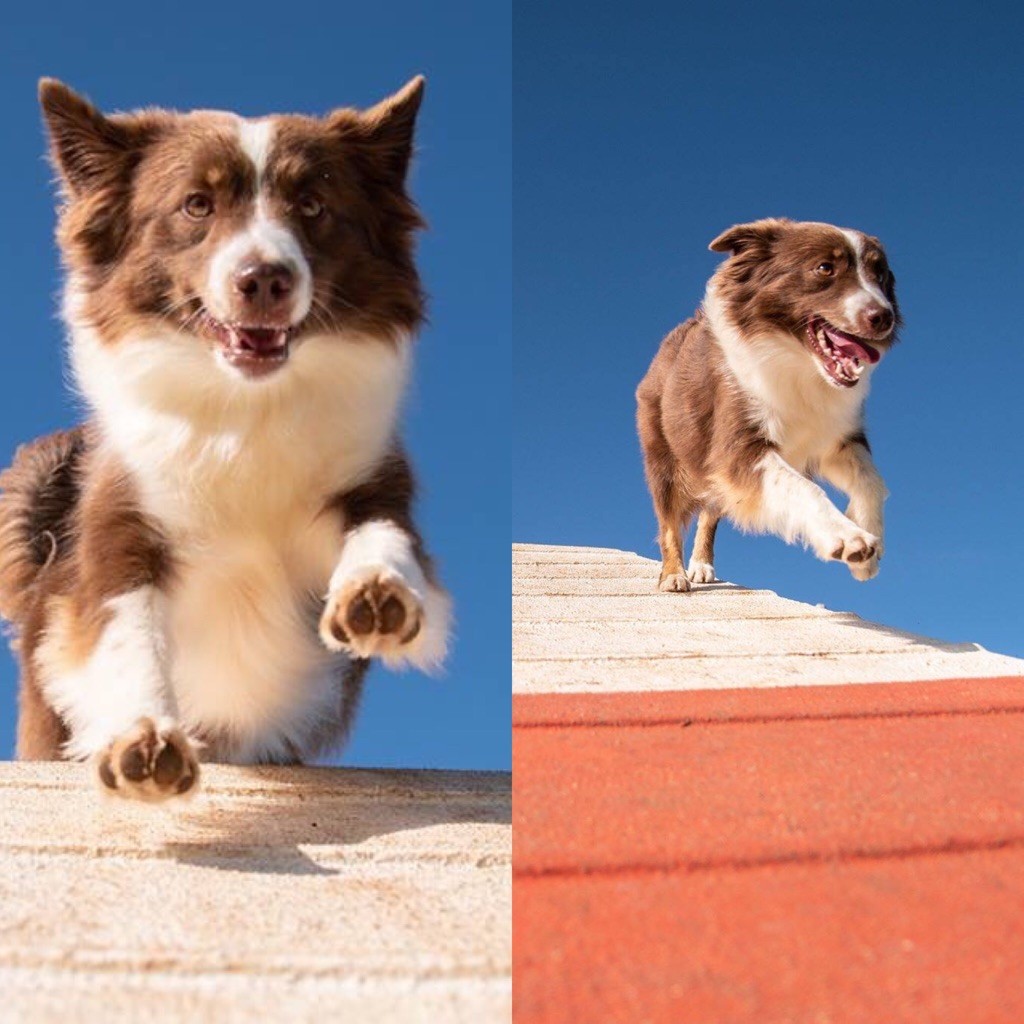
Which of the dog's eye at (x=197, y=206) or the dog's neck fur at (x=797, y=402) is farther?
the dog's neck fur at (x=797, y=402)

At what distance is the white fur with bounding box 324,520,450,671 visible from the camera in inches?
81.2

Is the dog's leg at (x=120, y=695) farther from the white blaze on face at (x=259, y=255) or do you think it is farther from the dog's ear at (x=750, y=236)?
the dog's ear at (x=750, y=236)

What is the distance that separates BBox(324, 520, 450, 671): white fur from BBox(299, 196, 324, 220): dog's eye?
2.36 ft

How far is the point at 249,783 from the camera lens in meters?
2.44

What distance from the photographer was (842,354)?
545 cm

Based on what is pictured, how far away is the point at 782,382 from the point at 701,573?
1.01 metres

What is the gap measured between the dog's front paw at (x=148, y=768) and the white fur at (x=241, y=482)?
0.58 meters

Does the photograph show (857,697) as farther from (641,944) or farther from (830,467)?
(830,467)

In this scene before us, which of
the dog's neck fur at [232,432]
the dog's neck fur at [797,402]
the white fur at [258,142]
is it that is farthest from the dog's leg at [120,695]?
the dog's neck fur at [797,402]

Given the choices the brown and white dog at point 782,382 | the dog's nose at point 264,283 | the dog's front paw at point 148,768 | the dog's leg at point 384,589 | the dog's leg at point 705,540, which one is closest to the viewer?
the dog's front paw at point 148,768

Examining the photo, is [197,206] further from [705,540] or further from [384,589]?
[705,540]

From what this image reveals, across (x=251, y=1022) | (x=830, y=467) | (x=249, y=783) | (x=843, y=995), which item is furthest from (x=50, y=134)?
(x=830, y=467)

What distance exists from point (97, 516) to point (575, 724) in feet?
3.80

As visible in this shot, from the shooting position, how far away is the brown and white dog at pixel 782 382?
5.19 metres
